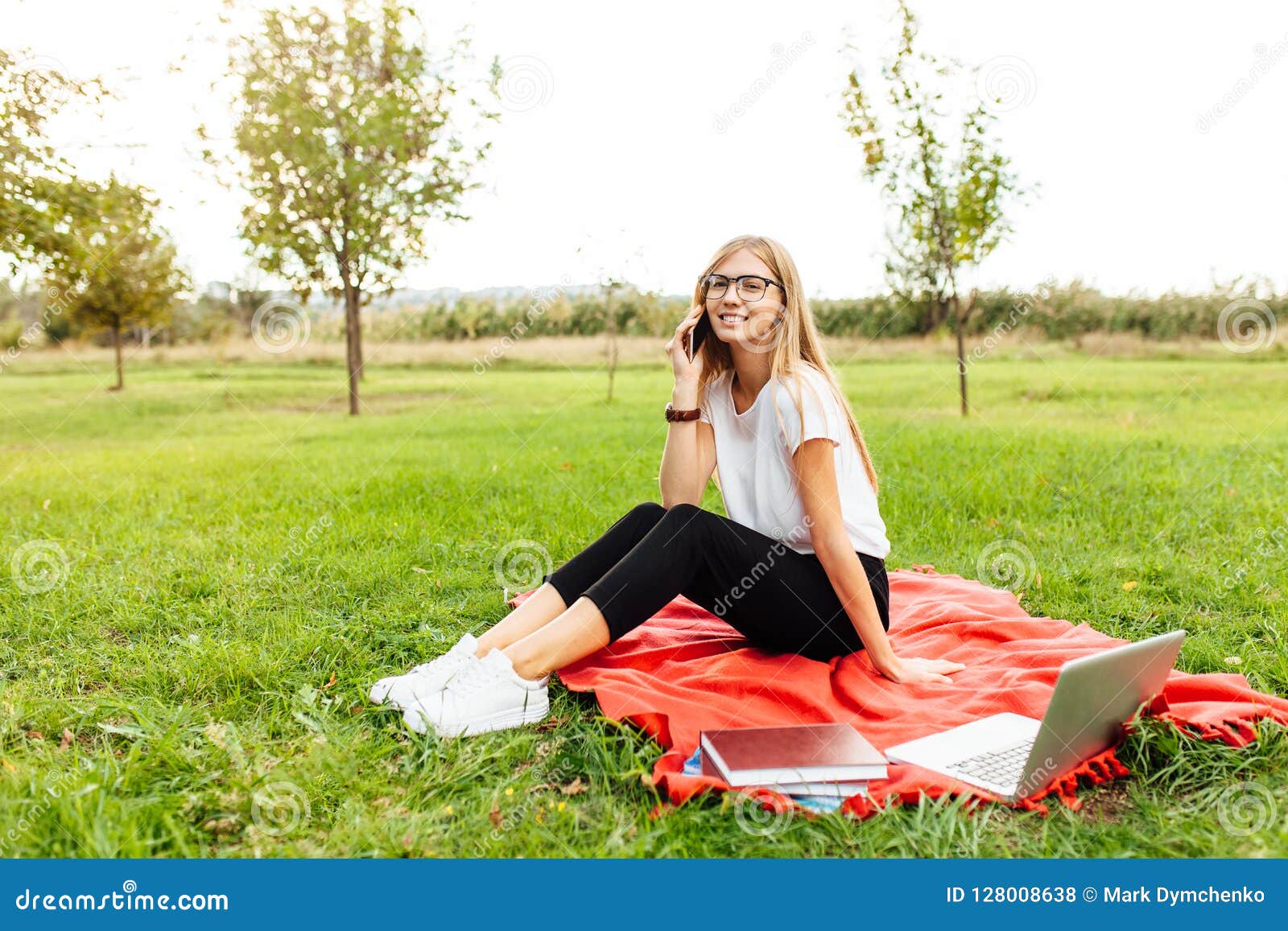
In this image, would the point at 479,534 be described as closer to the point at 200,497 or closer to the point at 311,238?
the point at 200,497

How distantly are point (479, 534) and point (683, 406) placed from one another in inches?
86.0

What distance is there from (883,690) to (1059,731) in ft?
2.31

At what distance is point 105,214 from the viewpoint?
794 centimetres

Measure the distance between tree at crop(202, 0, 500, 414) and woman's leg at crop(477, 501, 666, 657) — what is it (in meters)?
9.19

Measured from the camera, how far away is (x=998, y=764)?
2.41 metres

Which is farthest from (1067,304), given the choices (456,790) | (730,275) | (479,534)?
(456,790)

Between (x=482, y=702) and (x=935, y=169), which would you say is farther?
(x=935, y=169)
